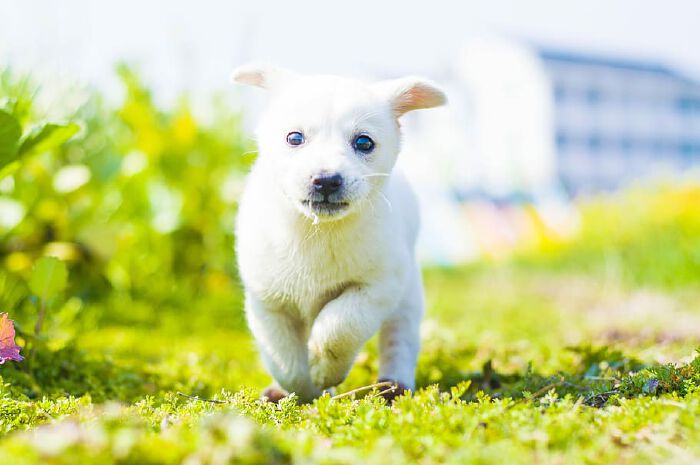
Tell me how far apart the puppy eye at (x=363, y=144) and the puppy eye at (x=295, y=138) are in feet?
0.60

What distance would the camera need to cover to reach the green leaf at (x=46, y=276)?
298cm

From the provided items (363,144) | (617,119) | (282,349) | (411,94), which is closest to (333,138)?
(363,144)

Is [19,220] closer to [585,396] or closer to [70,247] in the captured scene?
[70,247]

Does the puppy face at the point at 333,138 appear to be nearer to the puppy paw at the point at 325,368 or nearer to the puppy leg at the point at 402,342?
the puppy paw at the point at 325,368

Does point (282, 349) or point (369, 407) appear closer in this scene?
point (369, 407)

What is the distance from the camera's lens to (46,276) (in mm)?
2994

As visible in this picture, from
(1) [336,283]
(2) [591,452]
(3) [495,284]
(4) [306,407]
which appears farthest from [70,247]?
(3) [495,284]

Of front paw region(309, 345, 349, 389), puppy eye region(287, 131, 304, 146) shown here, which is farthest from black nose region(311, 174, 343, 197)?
front paw region(309, 345, 349, 389)

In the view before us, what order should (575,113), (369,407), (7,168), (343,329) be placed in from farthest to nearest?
(575,113)
(7,168)
(343,329)
(369,407)

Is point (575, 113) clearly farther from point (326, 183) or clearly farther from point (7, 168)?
point (326, 183)

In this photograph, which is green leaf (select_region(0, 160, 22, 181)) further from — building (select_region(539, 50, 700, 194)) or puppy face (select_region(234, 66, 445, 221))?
building (select_region(539, 50, 700, 194))

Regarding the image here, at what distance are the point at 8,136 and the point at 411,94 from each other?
1555mm

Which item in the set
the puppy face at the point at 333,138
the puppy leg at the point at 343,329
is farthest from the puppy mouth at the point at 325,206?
the puppy leg at the point at 343,329

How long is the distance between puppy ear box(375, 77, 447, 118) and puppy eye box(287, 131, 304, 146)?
0.42 meters
